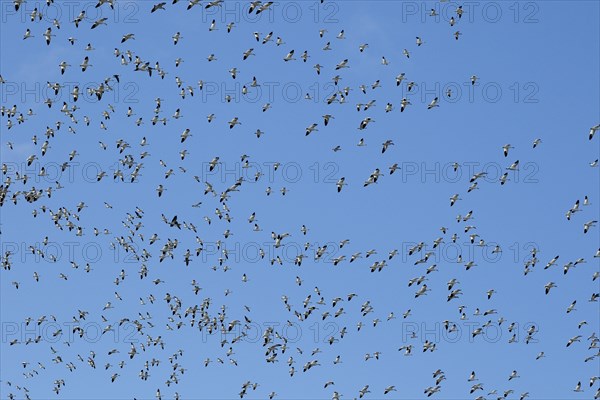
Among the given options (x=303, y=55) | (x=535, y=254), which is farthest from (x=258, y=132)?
(x=535, y=254)

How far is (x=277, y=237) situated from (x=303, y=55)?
1811 centimetres

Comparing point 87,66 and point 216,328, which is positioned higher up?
point 87,66

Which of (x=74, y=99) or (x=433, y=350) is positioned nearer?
(x=74, y=99)

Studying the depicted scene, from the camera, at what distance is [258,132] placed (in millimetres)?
126250

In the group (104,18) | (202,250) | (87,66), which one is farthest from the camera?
(202,250)

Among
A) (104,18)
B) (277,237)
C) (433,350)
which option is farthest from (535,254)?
(104,18)

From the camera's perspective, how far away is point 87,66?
11969 centimetres

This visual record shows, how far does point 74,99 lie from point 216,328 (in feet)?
89.3

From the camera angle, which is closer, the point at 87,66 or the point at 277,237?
the point at 87,66

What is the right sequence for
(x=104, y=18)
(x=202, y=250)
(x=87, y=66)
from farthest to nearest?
(x=202, y=250), (x=87, y=66), (x=104, y=18)

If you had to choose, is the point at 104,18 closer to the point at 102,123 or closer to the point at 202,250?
the point at 102,123

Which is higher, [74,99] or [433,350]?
[74,99]

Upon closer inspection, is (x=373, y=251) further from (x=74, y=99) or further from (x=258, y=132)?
(x=74, y=99)

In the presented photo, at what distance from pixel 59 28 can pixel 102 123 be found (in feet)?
44.4
